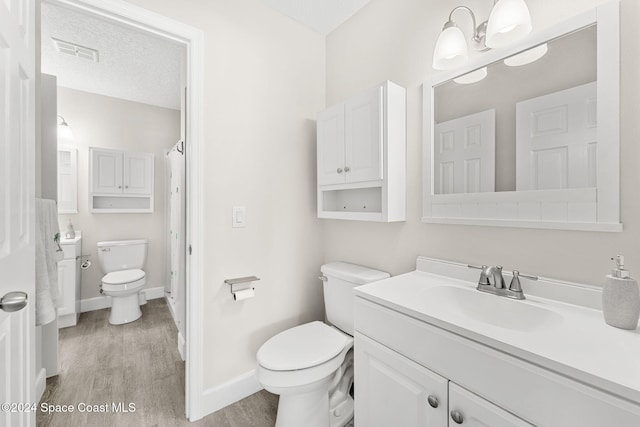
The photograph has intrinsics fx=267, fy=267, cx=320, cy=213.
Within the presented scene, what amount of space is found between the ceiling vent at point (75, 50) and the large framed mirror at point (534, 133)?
9.03 feet

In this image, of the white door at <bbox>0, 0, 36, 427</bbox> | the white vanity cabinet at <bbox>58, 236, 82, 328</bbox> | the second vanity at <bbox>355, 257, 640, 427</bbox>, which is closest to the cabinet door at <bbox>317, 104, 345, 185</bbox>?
the second vanity at <bbox>355, 257, 640, 427</bbox>

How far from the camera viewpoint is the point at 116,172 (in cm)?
310

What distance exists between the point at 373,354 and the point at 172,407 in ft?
4.29

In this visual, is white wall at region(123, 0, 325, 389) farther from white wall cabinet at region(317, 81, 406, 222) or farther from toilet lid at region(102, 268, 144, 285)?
toilet lid at region(102, 268, 144, 285)

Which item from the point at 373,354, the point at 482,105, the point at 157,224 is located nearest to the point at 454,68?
the point at 482,105

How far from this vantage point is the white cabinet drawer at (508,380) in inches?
22.2

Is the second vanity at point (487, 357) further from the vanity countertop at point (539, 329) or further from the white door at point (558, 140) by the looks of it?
the white door at point (558, 140)

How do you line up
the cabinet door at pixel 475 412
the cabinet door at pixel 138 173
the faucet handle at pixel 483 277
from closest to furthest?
the cabinet door at pixel 475 412 → the faucet handle at pixel 483 277 → the cabinet door at pixel 138 173

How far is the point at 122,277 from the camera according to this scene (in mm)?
2748

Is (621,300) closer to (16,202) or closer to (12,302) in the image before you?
(12,302)

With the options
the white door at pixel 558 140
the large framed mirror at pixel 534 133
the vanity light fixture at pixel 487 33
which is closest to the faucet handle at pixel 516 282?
the large framed mirror at pixel 534 133

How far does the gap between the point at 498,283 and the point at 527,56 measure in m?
0.91

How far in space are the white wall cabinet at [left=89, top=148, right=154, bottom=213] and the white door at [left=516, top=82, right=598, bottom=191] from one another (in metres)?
3.67

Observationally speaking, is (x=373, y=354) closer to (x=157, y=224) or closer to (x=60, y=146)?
(x=157, y=224)
